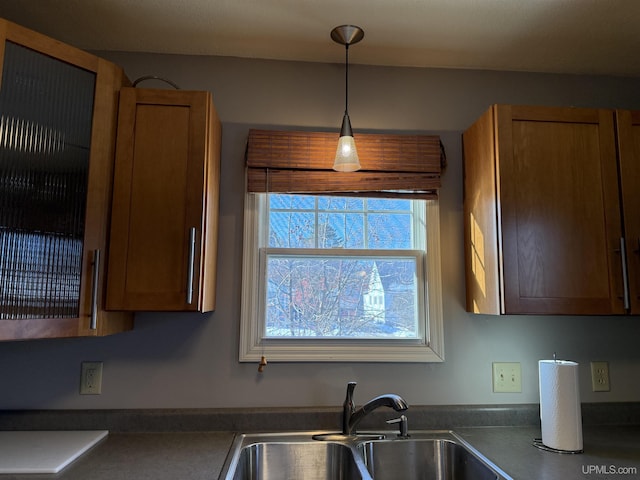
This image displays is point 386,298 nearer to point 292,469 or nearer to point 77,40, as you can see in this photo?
point 292,469

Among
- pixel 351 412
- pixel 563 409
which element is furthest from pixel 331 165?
pixel 563 409

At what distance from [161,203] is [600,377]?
75.0 inches

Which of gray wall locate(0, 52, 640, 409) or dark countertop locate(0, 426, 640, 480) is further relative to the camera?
A: gray wall locate(0, 52, 640, 409)

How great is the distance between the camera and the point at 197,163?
1498 mm

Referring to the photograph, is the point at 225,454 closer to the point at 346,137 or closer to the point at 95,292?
the point at 95,292

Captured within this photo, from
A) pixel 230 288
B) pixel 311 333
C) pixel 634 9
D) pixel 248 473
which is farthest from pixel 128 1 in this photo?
pixel 634 9

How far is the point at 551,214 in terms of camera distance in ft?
5.12

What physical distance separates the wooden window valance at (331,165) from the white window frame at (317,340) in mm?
148

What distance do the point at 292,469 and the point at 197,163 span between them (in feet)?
3.72

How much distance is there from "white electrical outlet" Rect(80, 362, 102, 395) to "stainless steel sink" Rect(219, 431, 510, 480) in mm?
592

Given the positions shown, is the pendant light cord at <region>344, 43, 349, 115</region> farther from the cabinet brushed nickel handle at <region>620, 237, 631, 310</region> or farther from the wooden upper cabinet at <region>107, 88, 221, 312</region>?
the cabinet brushed nickel handle at <region>620, 237, 631, 310</region>

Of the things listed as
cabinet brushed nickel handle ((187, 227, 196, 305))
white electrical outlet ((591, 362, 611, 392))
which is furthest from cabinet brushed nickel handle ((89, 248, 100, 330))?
white electrical outlet ((591, 362, 611, 392))

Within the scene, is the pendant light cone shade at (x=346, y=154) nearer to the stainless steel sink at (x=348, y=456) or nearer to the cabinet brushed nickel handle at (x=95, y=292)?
the cabinet brushed nickel handle at (x=95, y=292)

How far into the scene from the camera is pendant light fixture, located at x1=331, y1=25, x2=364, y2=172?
1.57m
